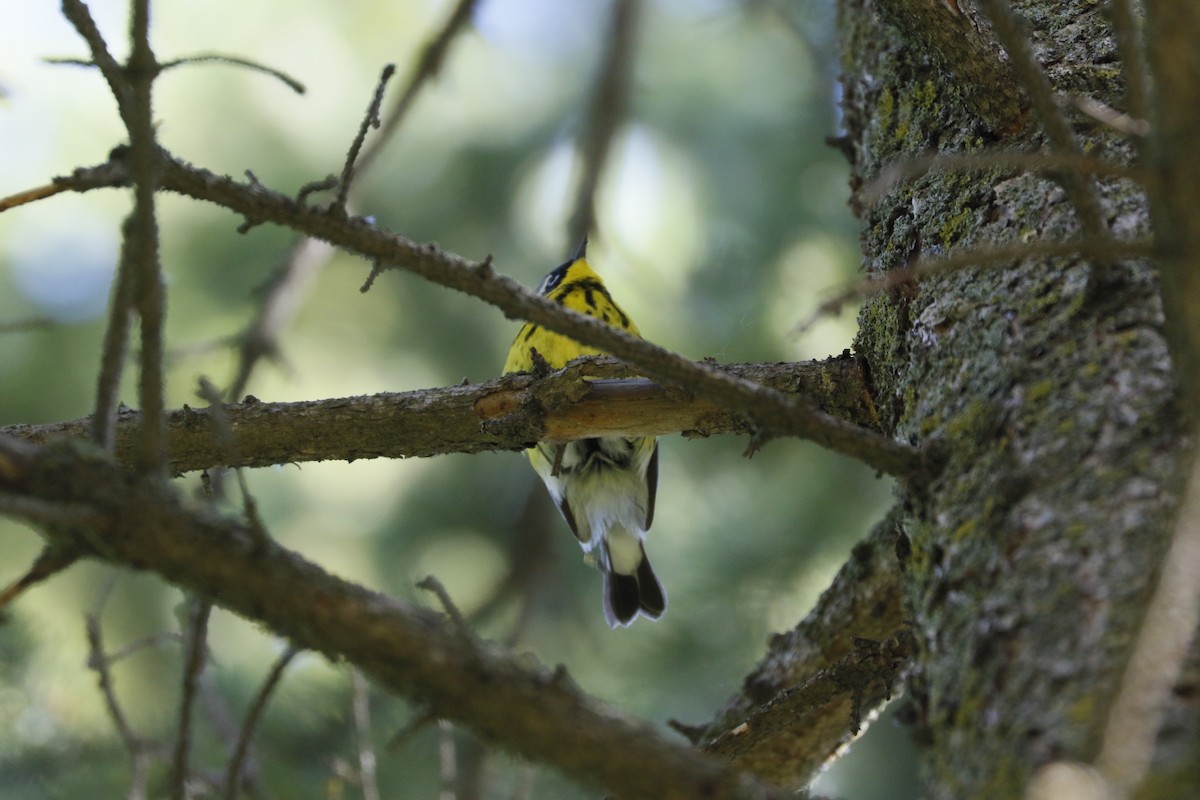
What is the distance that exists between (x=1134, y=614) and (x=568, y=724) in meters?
0.53

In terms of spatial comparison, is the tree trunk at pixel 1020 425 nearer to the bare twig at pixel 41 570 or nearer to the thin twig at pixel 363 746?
the bare twig at pixel 41 570

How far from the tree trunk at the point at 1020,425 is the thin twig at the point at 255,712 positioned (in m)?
Answer: 0.70

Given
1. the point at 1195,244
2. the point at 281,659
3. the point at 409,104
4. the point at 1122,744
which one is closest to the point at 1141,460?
the point at 1195,244

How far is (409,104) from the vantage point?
3.29m

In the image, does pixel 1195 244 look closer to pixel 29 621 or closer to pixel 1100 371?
pixel 1100 371

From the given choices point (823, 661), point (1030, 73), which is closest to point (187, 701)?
point (1030, 73)

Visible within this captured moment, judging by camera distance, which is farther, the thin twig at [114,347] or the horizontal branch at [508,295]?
the horizontal branch at [508,295]

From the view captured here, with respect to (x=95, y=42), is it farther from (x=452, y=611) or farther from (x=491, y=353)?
(x=491, y=353)

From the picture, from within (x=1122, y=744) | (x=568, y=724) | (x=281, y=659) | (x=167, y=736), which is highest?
(x=167, y=736)

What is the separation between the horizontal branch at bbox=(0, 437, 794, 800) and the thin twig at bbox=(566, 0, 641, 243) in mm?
2708

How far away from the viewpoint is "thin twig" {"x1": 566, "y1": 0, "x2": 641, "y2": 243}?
374 cm

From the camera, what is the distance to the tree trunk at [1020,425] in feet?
3.48

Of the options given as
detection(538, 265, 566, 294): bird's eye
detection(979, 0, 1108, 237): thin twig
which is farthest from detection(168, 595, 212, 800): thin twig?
detection(538, 265, 566, 294): bird's eye

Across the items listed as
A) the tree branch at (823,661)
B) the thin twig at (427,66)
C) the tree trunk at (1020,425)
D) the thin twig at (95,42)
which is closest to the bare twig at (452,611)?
the tree trunk at (1020,425)
